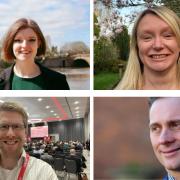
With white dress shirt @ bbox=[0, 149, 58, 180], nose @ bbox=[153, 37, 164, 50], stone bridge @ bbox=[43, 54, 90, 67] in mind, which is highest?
nose @ bbox=[153, 37, 164, 50]

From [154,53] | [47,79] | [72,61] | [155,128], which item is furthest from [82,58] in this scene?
[155,128]

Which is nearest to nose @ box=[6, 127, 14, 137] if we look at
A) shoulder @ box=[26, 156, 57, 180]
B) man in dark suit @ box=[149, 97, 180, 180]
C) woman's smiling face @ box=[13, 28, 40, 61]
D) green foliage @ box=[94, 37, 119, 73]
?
shoulder @ box=[26, 156, 57, 180]

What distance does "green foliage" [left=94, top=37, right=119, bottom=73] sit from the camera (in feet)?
4.33

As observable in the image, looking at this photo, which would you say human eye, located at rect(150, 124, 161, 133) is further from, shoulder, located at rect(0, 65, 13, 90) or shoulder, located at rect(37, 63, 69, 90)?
shoulder, located at rect(0, 65, 13, 90)

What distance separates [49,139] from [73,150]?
10cm

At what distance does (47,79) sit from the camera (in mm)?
1344

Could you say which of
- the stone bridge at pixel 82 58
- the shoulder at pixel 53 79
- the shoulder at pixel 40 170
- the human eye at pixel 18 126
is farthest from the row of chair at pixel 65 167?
the stone bridge at pixel 82 58

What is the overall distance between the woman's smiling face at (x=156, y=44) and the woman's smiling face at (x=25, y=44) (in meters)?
0.38

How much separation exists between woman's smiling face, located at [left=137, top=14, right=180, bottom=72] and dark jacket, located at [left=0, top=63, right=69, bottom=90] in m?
0.30

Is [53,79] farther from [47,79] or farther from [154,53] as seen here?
[154,53]

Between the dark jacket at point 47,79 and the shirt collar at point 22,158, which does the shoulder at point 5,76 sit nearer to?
the dark jacket at point 47,79

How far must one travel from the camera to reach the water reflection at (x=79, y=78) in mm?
1319

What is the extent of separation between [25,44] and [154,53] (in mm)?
472

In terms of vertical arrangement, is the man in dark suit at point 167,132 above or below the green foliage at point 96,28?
below
